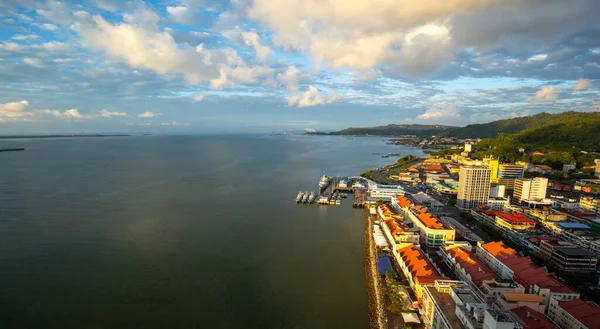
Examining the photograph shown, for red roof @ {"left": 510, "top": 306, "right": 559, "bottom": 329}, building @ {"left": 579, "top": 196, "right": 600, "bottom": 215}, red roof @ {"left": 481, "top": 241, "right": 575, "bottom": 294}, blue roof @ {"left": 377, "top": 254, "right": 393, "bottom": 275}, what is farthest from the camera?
building @ {"left": 579, "top": 196, "right": 600, "bottom": 215}

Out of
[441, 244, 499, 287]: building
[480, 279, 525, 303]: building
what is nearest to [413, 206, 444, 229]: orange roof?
[441, 244, 499, 287]: building

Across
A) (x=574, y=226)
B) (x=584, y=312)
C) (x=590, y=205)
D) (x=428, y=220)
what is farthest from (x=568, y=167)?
(x=584, y=312)

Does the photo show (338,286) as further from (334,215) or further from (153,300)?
(334,215)

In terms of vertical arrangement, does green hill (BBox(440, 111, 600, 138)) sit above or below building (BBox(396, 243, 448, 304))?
above

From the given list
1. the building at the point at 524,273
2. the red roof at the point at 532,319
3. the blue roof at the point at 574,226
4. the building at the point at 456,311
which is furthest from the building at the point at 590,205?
the building at the point at 456,311

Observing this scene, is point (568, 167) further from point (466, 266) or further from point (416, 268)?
point (416, 268)

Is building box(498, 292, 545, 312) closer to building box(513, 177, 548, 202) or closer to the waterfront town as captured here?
the waterfront town

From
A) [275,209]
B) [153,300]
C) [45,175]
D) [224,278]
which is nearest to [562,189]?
[275,209]
